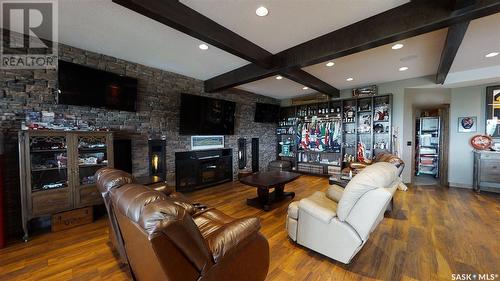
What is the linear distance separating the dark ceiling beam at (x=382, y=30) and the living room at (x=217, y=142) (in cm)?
2

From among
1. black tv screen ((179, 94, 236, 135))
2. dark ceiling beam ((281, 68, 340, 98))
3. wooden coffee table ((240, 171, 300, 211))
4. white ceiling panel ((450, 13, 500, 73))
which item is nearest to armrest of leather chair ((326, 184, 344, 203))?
wooden coffee table ((240, 171, 300, 211))

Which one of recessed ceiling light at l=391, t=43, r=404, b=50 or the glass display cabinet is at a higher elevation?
recessed ceiling light at l=391, t=43, r=404, b=50

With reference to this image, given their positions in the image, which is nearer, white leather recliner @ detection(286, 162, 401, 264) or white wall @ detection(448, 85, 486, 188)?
white leather recliner @ detection(286, 162, 401, 264)

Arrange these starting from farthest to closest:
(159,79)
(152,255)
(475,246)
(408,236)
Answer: (159,79) → (408,236) → (475,246) → (152,255)

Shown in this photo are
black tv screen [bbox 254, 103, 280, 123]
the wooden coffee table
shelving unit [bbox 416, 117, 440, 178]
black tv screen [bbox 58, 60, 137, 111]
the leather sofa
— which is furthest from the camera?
black tv screen [bbox 254, 103, 280, 123]

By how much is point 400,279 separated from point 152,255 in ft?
7.02

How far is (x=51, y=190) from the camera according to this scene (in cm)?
264

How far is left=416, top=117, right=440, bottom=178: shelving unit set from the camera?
6.12m

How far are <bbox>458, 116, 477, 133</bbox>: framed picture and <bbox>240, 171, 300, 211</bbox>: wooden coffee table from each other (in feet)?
14.2

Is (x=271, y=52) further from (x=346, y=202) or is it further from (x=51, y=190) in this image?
(x=51, y=190)

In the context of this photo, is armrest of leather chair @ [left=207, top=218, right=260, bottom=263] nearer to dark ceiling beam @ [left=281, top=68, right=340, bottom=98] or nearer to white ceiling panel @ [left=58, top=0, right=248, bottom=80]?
white ceiling panel @ [left=58, top=0, right=248, bottom=80]

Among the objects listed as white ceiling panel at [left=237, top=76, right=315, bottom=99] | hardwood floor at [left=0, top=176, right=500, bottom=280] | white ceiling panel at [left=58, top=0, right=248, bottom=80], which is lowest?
hardwood floor at [left=0, top=176, right=500, bottom=280]

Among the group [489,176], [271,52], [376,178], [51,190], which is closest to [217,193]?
[51,190]

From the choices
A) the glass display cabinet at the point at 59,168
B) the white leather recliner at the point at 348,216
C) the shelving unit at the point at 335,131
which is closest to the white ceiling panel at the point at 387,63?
the shelving unit at the point at 335,131
